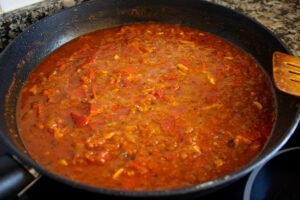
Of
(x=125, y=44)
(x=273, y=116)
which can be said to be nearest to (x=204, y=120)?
(x=273, y=116)

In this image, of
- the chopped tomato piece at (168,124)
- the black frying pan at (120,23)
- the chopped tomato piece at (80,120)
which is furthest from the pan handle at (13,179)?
the chopped tomato piece at (168,124)

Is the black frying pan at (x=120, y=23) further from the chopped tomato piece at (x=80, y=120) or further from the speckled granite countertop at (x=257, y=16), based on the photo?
the chopped tomato piece at (x=80, y=120)

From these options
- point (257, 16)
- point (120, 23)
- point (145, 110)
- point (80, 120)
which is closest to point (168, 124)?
point (145, 110)

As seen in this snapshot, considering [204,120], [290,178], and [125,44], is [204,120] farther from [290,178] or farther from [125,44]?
[125,44]

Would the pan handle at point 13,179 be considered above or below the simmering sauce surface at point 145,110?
above

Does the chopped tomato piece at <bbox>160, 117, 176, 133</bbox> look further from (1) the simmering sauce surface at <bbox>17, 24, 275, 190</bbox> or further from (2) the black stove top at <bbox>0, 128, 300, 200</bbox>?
(2) the black stove top at <bbox>0, 128, 300, 200</bbox>

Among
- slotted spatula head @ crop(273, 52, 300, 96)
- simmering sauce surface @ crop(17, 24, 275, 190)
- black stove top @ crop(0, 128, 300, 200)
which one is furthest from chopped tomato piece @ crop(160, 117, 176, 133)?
slotted spatula head @ crop(273, 52, 300, 96)

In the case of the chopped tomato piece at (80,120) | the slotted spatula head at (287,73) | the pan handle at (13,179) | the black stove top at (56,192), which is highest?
the pan handle at (13,179)
